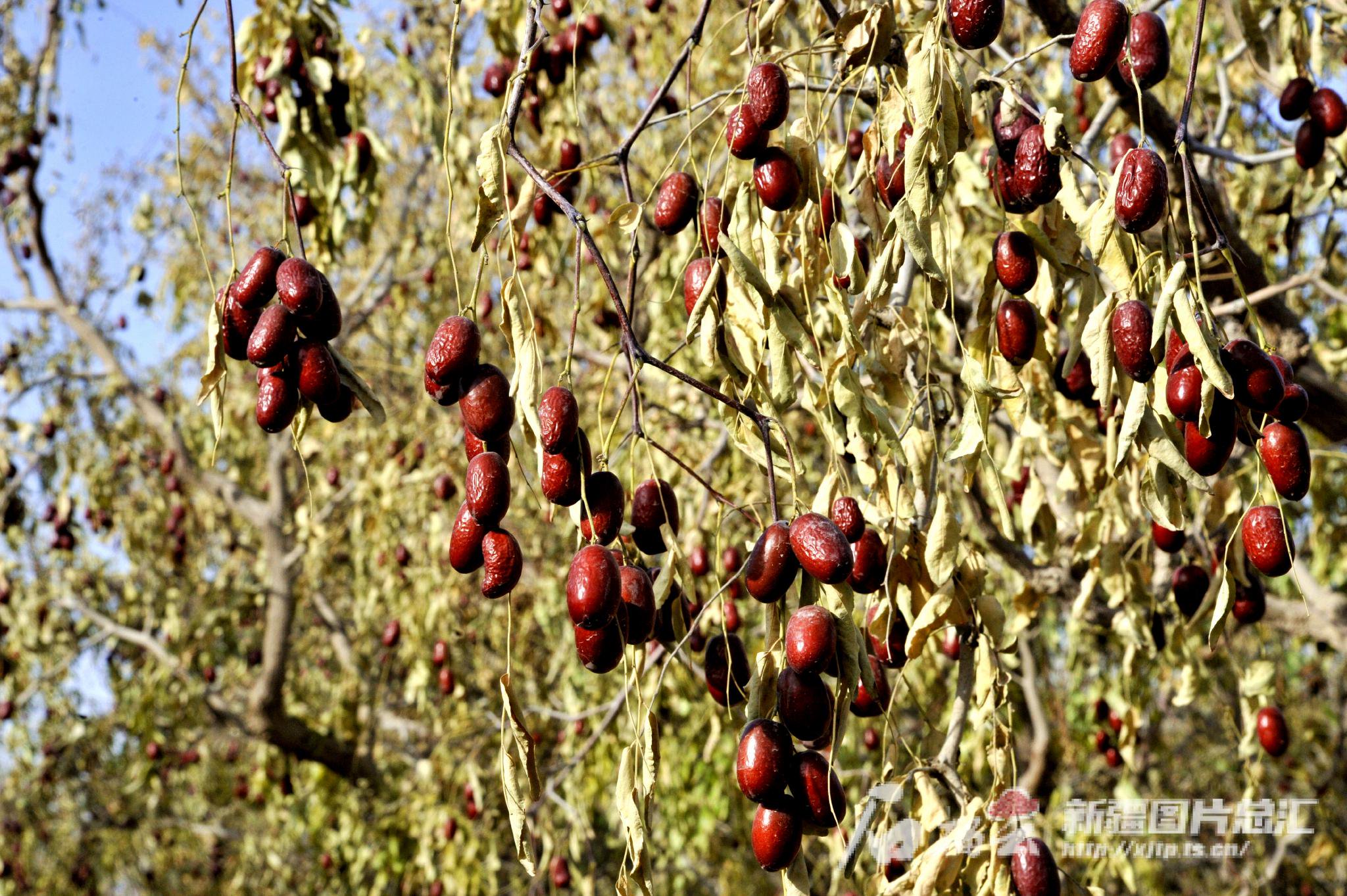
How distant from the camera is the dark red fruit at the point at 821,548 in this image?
1.06m

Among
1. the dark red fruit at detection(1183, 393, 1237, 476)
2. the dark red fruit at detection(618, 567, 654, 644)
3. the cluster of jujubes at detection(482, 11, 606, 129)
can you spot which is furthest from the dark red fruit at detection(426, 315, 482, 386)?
the cluster of jujubes at detection(482, 11, 606, 129)

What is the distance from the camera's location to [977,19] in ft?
4.17

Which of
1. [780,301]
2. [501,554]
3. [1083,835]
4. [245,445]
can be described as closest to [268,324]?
[501,554]

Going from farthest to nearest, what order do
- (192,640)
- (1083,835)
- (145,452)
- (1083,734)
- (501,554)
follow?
(145,452)
(192,640)
(1083,734)
(1083,835)
(501,554)

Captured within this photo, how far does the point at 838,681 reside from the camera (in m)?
1.14

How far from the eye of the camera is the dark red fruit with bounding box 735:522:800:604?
111cm

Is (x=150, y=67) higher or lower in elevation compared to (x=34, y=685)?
higher

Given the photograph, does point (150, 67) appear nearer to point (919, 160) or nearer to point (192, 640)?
point (192, 640)

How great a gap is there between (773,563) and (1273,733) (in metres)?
1.68

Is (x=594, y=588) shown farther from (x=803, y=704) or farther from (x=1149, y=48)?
(x=1149, y=48)

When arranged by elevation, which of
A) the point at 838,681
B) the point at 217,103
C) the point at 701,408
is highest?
the point at 217,103

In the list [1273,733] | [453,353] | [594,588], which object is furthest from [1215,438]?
[1273,733]

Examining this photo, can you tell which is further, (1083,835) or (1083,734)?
(1083,734)

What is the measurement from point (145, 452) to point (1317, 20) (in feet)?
18.1
